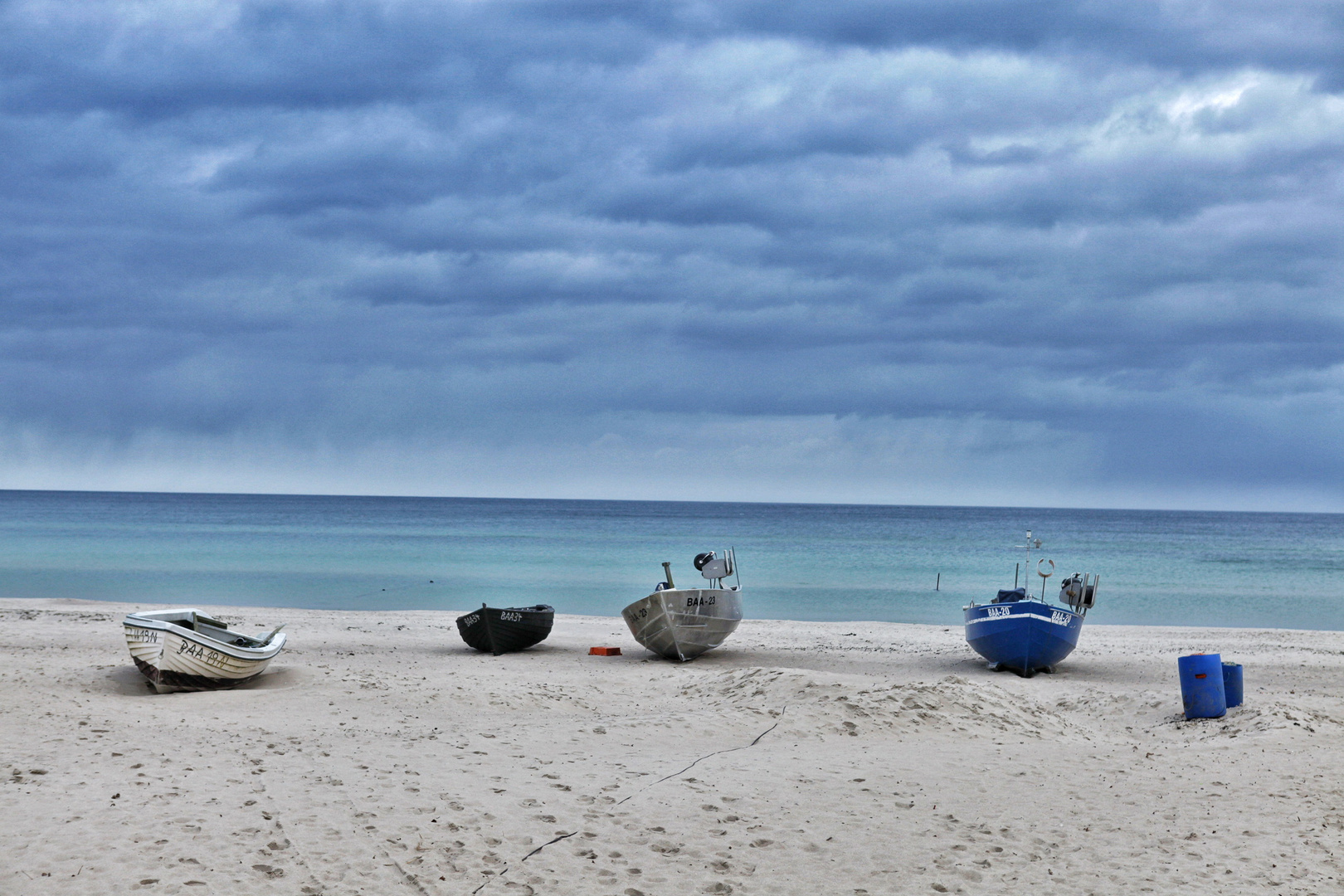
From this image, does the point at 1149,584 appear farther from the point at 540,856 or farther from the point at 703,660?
the point at 540,856

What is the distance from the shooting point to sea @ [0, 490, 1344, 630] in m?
36.7

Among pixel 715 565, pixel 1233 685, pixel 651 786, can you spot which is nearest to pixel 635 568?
pixel 715 565

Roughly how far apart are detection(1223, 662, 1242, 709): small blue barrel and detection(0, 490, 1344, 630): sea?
362 inches

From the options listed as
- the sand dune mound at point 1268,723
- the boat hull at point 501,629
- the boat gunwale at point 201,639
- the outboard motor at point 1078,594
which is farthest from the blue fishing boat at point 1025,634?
the boat gunwale at point 201,639

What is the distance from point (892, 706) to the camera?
12.3 meters

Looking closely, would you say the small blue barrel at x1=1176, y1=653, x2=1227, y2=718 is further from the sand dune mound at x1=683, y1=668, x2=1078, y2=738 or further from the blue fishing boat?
the blue fishing boat

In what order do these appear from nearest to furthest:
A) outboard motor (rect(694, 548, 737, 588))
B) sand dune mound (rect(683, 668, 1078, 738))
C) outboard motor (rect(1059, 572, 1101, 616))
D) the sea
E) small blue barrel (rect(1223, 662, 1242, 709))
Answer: sand dune mound (rect(683, 668, 1078, 738))
small blue barrel (rect(1223, 662, 1242, 709))
outboard motor (rect(1059, 572, 1101, 616))
outboard motor (rect(694, 548, 737, 588))
the sea

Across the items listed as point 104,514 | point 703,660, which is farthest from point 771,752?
point 104,514

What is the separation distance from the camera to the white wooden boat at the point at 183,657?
45.6ft

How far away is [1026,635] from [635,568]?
36782mm

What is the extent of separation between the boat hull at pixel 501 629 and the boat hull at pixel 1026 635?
8710mm

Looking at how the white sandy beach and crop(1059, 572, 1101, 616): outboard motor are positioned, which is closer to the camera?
the white sandy beach

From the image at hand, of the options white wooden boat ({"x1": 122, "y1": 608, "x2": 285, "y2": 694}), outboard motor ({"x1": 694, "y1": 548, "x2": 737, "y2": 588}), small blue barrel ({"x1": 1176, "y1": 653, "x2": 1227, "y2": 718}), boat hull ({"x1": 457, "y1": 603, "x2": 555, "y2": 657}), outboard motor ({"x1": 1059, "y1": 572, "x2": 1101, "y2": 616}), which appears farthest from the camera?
outboard motor ({"x1": 694, "y1": 548, "x2": 737, "y2": 588})

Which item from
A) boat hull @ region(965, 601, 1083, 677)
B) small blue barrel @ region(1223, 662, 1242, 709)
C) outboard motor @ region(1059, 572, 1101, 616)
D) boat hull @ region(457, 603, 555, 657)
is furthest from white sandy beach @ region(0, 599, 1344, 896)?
outboard motor @ region(1059, 572, 1101, 616)
